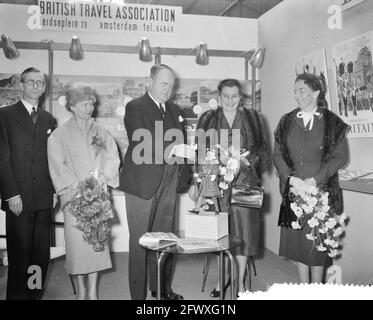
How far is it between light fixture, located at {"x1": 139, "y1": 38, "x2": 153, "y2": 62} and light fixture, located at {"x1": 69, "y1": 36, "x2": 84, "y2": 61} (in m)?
0.33

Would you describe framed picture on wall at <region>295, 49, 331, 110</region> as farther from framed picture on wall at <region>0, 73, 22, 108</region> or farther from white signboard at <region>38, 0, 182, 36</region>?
framed picture on wall at <region>0, 73, 22, 108</region>

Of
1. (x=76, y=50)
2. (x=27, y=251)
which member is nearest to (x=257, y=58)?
(x=76, y=50)

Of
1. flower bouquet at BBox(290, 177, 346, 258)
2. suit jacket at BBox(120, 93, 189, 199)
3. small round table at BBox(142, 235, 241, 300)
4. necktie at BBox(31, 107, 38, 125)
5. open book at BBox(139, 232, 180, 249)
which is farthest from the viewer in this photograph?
suit jacket at BBox(120, 93, 189, 199)

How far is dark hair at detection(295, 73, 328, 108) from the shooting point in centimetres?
232

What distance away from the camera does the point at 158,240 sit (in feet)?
6.51

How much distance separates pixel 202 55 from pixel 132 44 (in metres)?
0.42

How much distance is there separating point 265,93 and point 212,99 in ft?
1.17

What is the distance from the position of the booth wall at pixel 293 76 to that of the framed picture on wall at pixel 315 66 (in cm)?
3

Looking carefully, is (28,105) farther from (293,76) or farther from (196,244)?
(293,76)

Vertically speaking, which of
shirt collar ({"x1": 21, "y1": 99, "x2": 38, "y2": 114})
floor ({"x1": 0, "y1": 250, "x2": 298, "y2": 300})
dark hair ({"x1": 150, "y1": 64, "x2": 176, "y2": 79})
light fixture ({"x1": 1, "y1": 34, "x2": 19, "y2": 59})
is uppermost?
light fixture ({"x1": 1, "y1": 34, "x2": 19, "y2": 59})

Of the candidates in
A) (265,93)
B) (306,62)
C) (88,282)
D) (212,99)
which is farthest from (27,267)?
(306,62)

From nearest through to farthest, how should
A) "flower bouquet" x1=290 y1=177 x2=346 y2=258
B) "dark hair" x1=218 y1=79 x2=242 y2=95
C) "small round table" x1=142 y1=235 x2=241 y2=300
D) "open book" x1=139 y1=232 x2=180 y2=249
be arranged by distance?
→ "small round table" x1=142 y1=235 x2=241 y2=300 → "open book" x1=139 y1=232 x2=180 y2=249 → "flower bouquet" x1=290 y1=177 x2=346 y2=258 → "dark hair" x1=218 y1=79 x2=242 y2=95

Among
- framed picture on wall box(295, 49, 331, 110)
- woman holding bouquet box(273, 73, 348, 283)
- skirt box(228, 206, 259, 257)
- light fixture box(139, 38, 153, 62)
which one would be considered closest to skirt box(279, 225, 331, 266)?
woman holding bouquet box(273, 73, 348, 283)

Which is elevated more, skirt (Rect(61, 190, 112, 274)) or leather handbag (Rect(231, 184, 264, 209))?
leather handbag (Rect(231, 184, 264, 209))
